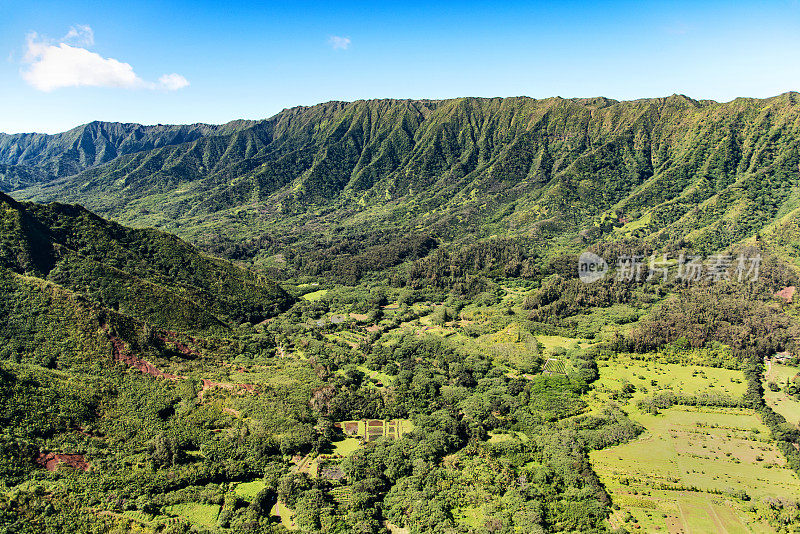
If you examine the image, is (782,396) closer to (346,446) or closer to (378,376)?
(378,376)

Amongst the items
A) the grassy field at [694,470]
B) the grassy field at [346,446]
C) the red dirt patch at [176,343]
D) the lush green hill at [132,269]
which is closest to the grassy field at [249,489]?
the grassy field at [346,446]

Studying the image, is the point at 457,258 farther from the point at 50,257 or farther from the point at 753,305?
the point at 50,257

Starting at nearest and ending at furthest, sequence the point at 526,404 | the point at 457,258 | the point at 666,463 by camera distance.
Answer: the point at 666,463 < the point at 526,404 < the point at 457,258

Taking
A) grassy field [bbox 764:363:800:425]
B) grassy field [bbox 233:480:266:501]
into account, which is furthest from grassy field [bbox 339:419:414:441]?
grassy field [bbox 764:363:800:425]

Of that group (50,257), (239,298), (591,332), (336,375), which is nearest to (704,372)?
(591,332)

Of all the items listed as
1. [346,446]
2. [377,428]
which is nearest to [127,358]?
[346,446]

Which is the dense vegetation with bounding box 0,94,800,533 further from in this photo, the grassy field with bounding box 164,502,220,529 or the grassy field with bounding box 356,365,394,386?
the grassy field with bounding box 356,365,394,386
